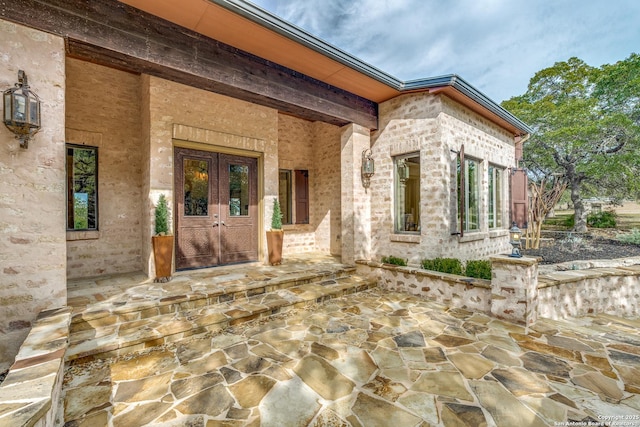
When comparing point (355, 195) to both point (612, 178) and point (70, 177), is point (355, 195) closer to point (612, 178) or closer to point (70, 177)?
point (70, 177)

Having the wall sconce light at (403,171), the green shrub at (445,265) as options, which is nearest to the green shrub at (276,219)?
the wall sconce light at (403,171)

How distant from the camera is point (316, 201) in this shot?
757 centimetres

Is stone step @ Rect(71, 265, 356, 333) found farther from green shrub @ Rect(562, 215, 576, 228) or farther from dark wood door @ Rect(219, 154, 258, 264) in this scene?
green shrub @ Rect(562, 215, 576, 228)

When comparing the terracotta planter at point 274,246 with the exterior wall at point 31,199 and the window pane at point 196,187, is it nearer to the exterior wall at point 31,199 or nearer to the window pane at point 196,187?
the window pane at point 196,187

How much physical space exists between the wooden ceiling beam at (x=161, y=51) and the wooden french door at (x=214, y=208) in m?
1.71

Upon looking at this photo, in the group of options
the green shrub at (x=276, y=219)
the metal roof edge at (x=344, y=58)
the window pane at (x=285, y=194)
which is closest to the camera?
the metal roof edge at (x=344, y=58)

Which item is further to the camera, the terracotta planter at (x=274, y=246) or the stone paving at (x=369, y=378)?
the terracotta planter at (x=274, y=246)

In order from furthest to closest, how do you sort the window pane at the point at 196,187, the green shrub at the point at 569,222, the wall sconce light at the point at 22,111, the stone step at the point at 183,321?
the green shrub at the point at 569,222, the window pane at the point at 196,187, the stone step at the point at 183,321, the wall sconce light at the point at 22,111

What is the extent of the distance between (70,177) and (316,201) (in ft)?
17.0

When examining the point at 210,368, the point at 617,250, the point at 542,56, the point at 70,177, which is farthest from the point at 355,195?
the point at 542,56

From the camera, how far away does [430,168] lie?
4.99 m

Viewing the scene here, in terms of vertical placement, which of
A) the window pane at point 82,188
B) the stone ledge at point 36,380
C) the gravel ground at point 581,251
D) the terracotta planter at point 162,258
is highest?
the window pane at point 82,188

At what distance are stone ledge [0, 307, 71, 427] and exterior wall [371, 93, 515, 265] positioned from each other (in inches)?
194

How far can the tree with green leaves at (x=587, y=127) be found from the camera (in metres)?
10.1
